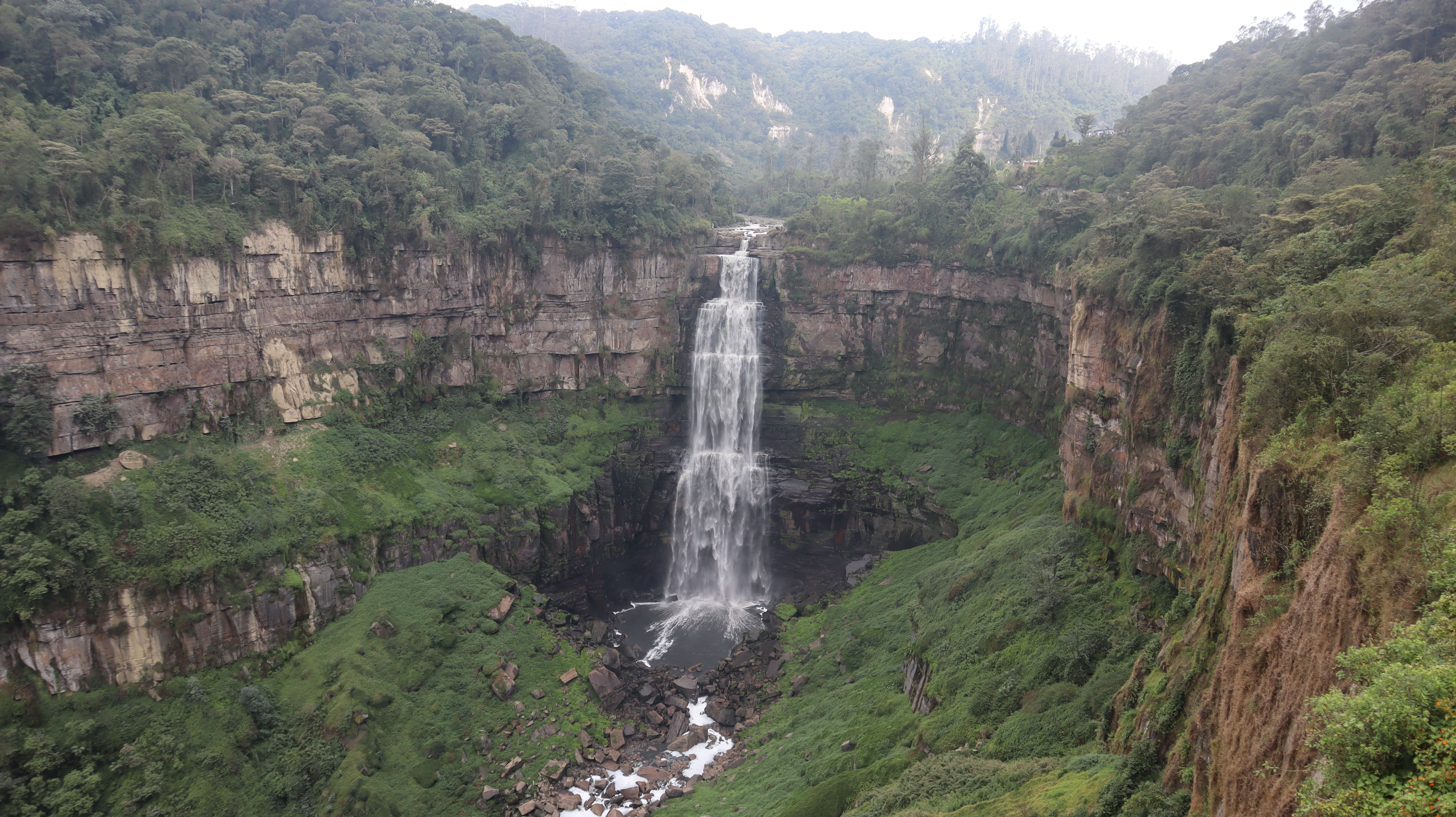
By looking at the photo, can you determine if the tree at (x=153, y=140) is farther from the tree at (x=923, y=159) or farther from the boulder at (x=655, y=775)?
the tree at (x=923, y=159)

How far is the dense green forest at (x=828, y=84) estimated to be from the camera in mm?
86562

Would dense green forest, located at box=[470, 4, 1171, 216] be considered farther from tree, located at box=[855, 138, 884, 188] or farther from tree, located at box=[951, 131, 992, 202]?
Result: tree, located at box=[951, 131, 992, 202]

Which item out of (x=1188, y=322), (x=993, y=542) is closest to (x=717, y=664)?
(x=993, y=542)

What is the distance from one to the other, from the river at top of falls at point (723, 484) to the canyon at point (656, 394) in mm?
910

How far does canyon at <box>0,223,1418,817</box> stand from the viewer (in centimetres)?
1096

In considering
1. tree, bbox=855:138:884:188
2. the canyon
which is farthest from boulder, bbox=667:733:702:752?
tree, bbox=855:138:884:188

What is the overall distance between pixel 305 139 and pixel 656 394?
67.2ft

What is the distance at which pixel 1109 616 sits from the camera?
794 inches

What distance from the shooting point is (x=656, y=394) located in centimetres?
4256

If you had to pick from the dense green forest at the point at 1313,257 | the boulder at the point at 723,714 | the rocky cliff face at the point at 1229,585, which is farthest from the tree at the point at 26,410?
the dense green forest at the point at 1313,257

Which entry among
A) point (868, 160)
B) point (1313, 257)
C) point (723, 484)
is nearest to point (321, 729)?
point (723, 484)

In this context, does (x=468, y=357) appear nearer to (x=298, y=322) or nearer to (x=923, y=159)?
(x=298, y=322)

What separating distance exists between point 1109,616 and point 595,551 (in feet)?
79.6

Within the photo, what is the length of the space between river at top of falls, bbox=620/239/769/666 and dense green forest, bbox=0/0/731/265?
19.7 feet
